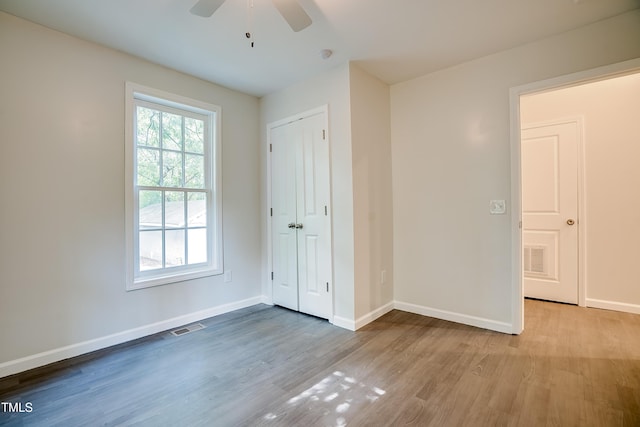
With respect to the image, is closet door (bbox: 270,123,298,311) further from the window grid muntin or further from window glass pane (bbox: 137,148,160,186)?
window glass pane (bbox: 137,148,160,186)

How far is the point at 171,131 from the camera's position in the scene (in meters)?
3.08

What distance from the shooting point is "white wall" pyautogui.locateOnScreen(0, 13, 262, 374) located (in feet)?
7.06

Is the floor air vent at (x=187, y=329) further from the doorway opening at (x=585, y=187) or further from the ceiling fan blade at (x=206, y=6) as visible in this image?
the doorway opening at (x=585, y=187)

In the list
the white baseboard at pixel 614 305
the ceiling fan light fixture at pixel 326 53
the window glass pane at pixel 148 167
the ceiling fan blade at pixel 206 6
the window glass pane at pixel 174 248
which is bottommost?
the white baseboard at pixel 614 305

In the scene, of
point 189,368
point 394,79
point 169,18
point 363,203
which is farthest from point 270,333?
point 394,79

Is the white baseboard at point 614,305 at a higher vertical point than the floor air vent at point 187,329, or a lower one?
higher

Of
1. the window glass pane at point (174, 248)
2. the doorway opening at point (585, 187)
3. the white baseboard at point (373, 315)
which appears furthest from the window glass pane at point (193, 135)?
the doorway opening at point (585, 187)

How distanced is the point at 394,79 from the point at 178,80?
89.2 inches

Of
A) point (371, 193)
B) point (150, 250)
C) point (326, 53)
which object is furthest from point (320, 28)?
point (150, 250)

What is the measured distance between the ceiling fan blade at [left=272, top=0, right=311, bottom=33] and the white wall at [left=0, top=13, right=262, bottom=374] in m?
1.79

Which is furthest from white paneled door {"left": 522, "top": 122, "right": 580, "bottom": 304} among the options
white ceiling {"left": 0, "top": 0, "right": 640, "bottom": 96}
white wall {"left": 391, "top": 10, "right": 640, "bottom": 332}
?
white ceiling {"left": 0, "top": 0, "right": 640, "bottom": 96}

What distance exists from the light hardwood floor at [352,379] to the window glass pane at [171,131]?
1.85 metres

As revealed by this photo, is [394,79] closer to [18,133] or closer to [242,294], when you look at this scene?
[242,294]

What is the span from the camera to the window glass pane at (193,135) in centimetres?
320
